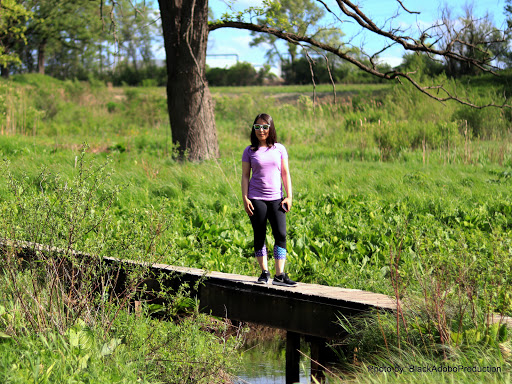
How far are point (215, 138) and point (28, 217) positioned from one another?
8135mm

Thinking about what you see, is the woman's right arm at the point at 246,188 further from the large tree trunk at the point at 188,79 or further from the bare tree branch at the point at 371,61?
the large tree trunk at the point at 188,79

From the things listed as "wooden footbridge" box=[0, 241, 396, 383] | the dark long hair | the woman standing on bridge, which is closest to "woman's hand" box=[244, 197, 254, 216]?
the woman standing on bridge

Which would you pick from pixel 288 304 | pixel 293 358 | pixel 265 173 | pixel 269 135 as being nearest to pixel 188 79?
pixel 269 135

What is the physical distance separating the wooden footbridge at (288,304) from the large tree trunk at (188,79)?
667 centimetres

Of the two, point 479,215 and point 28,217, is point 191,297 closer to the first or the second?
point 28,217

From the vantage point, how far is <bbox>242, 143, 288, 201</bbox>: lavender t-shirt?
5.62 meters

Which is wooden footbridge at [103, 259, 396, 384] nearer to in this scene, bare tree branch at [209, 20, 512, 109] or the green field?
the green field

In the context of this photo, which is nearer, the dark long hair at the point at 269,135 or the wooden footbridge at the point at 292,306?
the wooden footbridge at the point at 292,306

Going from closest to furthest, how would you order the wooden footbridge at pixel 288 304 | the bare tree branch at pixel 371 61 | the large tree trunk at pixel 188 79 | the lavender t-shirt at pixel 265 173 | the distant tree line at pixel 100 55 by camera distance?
the wooden footbridge at pixel 288 304
the lavender t-shirt at pixel 265 173
the bare tree branch at pixel 371 61
the large tree trunk at pixel 188 79
the distant tree line at pixel 100 55

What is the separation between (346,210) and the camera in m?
9.73

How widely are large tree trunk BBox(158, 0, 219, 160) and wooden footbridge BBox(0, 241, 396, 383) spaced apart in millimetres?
6668

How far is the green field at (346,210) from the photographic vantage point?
182 inches

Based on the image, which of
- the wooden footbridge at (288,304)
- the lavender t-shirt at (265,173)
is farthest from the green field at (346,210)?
the lavender t-shirt at (265,173)

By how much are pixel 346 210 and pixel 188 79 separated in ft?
16.3
